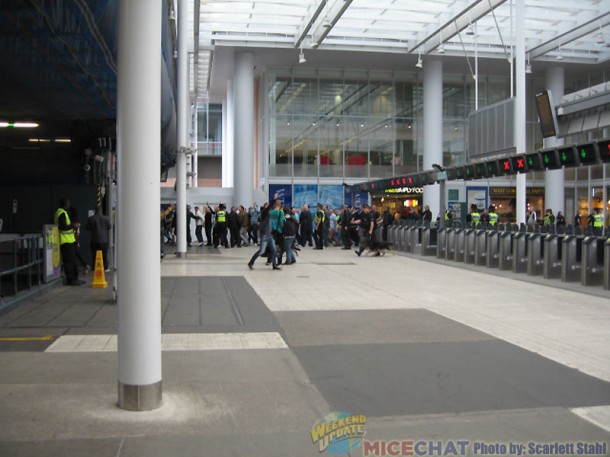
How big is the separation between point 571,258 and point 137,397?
11.7m

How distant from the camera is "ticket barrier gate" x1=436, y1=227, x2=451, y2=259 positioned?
20672 mm

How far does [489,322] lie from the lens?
9141 millimetres

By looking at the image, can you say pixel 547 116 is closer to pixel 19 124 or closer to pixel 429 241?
pixel 429 241

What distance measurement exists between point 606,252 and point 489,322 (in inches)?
197

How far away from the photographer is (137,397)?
196 inches

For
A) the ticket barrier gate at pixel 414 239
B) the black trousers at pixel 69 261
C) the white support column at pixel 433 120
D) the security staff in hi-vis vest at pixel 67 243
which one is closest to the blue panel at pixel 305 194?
the white support column at pixel 433 120

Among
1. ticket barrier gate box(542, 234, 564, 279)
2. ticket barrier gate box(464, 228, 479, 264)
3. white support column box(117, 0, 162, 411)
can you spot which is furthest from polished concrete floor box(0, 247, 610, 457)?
ticket barrier gate box(464, 228, 479, 264)

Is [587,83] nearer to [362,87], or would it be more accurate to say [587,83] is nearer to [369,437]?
[362,87]

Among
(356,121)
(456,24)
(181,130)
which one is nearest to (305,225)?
(181,130)

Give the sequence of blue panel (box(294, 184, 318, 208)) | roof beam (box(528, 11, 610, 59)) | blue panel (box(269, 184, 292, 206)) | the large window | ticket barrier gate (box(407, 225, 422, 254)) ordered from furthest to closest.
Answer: the large window < blue panel (box(294, 184, 318, 208)) < blue panel (box(269, 184, 292, 206)) < roof beam (box(528, 11, 610, 59)) < ticket barrier gate (box(407, 225, 422, 254))

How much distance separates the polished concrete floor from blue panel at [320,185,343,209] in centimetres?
2524

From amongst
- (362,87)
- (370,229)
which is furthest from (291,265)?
(362,87)

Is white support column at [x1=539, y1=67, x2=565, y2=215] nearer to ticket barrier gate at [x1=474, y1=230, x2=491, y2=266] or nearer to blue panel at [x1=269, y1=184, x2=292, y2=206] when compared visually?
blue panel at [x1=269, y1=184, x2=292, y2=206]

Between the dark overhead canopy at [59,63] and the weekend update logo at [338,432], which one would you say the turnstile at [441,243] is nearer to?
the dark overhead canopy at [59,63]
